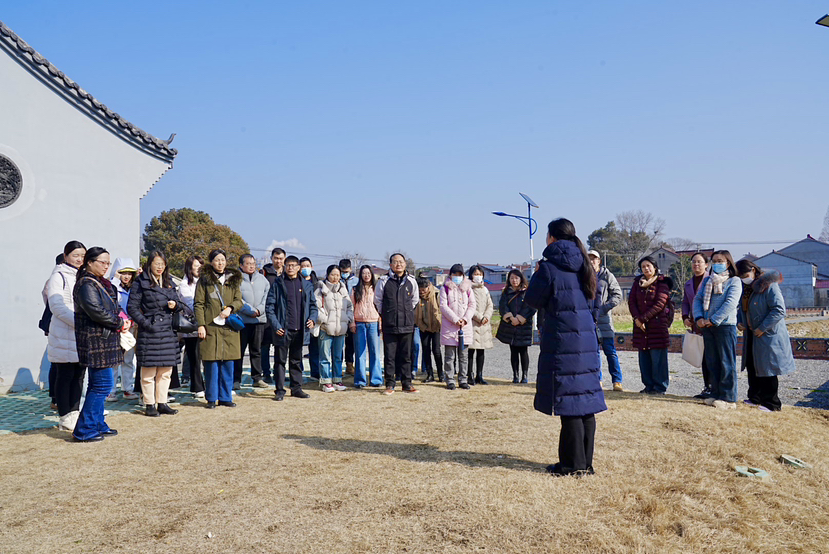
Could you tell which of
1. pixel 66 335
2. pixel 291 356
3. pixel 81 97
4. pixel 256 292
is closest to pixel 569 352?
pixel 291 356

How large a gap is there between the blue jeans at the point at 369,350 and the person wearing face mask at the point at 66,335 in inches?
153

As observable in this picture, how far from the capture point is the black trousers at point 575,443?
4.43 m

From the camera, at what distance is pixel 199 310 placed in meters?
7.39

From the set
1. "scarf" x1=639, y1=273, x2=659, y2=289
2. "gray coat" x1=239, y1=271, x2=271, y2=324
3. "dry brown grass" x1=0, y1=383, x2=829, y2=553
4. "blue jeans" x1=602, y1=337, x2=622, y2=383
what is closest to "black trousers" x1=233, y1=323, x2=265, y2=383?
"gray coat" x1=239, y1=271, x2=271, y2=324

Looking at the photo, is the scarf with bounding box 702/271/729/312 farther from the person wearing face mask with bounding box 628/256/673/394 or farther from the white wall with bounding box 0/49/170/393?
the white wall with bounding box 0/49/170/393

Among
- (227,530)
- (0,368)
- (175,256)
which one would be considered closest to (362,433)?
(227,530)

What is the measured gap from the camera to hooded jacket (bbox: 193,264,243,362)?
24.2 feet

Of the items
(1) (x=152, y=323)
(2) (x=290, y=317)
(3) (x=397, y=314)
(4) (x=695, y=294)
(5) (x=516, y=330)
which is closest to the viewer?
(1) (x=152, y=323)

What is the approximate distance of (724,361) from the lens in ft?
23.9

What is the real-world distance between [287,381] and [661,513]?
7.53 metres

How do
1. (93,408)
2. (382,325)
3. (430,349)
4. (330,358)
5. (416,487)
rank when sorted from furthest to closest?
(430,349)
(330,358)
(382,325)
(93,408)
(416,487)

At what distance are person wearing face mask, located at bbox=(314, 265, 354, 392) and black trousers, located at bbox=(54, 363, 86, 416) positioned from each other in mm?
3289

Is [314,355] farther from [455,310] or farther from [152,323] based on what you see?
[152,323]

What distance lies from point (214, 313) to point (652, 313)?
614cm
